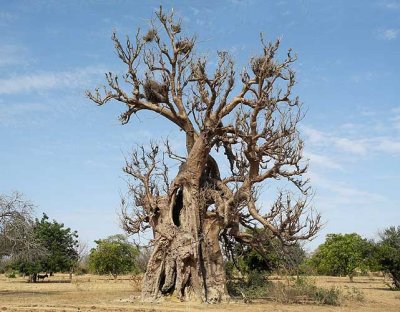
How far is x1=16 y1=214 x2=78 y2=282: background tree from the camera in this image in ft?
144

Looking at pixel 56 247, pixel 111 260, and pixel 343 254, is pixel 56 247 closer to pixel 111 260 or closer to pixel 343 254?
pixel 111 260

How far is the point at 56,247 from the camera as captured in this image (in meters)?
45.6

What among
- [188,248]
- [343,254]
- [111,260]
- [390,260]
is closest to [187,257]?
[188,248]

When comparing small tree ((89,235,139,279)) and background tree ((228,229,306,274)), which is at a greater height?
small tree ((89,235,139,279))

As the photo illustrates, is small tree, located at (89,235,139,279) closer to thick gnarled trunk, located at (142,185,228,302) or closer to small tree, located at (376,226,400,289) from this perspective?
small tree, located at (376,226,400,289)

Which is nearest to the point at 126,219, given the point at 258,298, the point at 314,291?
the point at 258,298

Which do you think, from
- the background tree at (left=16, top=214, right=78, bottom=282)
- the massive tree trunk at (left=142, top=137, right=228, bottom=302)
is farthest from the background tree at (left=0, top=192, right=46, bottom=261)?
the background tree at (left=16, top=214, right=78, bottom=282)

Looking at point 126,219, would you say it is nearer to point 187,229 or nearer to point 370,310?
point 187,229

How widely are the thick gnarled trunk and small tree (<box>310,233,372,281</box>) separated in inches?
1003

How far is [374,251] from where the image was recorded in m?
29.4

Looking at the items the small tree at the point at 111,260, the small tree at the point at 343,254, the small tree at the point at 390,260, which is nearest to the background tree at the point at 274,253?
the small tree at the point at 390,260

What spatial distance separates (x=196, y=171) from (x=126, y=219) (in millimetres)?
3470

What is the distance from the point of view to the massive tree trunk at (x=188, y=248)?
15.5 m

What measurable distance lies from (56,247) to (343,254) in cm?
2593
